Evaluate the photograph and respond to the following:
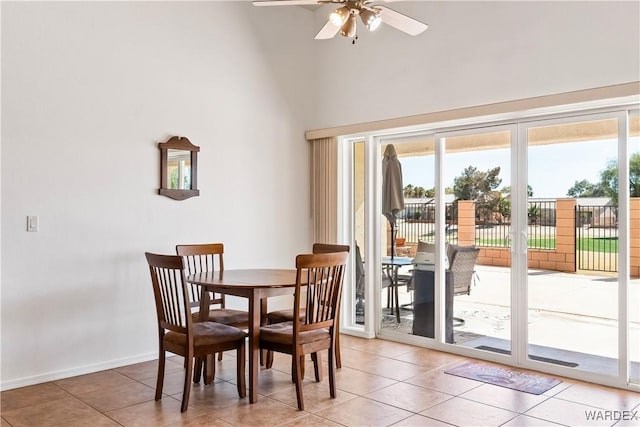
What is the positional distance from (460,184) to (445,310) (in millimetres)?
1188

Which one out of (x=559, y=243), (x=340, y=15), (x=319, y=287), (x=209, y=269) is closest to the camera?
(x=340, y=15)

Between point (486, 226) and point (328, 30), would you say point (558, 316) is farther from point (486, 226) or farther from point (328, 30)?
point (328, 30)

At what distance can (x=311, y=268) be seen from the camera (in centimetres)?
338

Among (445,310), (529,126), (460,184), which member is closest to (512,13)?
(529,126)

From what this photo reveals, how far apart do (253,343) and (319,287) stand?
0.57 meters

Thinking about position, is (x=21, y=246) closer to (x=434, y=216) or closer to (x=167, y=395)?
(x=167, y=395)

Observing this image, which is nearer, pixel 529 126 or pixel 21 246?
pixel 21 246

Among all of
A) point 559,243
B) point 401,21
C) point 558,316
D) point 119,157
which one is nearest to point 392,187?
point 559,243

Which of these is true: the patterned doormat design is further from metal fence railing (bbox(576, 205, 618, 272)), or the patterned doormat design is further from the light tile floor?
metal fence railing (bbox(576, 205, 618, 272))

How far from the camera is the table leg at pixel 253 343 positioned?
3398mm

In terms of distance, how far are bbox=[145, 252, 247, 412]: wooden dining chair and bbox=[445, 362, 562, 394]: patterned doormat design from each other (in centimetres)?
178

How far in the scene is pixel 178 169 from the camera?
4703mm

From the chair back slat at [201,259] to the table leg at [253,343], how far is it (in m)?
1.06

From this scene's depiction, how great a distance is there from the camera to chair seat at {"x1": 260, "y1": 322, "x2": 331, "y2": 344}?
3.40m
